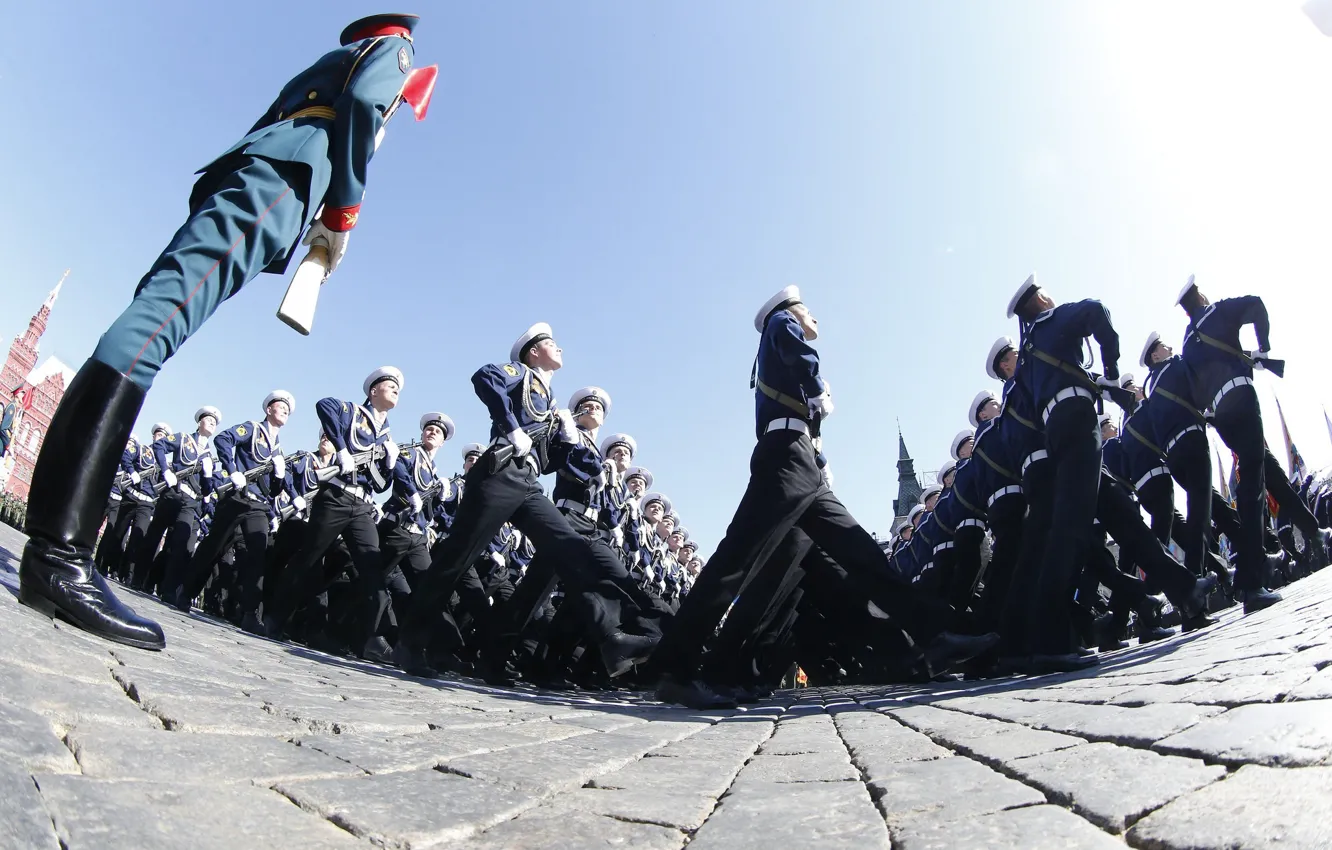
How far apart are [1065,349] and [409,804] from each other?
5093mm

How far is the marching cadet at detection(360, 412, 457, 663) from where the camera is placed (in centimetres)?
766

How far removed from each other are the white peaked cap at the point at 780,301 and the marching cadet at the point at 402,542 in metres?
4.76

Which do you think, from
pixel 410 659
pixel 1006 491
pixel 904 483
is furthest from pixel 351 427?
pixel 904 483

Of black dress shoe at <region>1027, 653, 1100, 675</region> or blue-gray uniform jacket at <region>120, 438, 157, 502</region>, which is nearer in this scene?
black dress shoe at <region>1027, 653, 1100, 675</region>

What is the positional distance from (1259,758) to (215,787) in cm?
173

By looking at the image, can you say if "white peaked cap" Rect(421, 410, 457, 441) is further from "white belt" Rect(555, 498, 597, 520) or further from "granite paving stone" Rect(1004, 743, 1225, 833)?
"granite paving stone" Rect(1004, 743, 1225, 833)

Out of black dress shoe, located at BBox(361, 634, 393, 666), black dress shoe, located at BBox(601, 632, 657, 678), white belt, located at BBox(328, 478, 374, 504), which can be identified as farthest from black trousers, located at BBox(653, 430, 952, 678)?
white belt, located at BBox(328, 478, 374, 504)

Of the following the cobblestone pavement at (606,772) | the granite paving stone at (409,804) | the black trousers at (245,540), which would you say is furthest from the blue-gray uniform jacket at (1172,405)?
the black trousers at (245,540)

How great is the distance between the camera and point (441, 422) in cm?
1124

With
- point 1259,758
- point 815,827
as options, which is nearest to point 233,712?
point 815,827

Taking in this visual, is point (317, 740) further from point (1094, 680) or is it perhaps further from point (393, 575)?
point (393, 575)

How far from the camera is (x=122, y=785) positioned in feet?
3.58

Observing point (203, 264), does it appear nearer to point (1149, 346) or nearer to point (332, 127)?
point (332, 127)

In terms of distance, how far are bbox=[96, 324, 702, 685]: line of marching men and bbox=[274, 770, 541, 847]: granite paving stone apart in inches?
137
